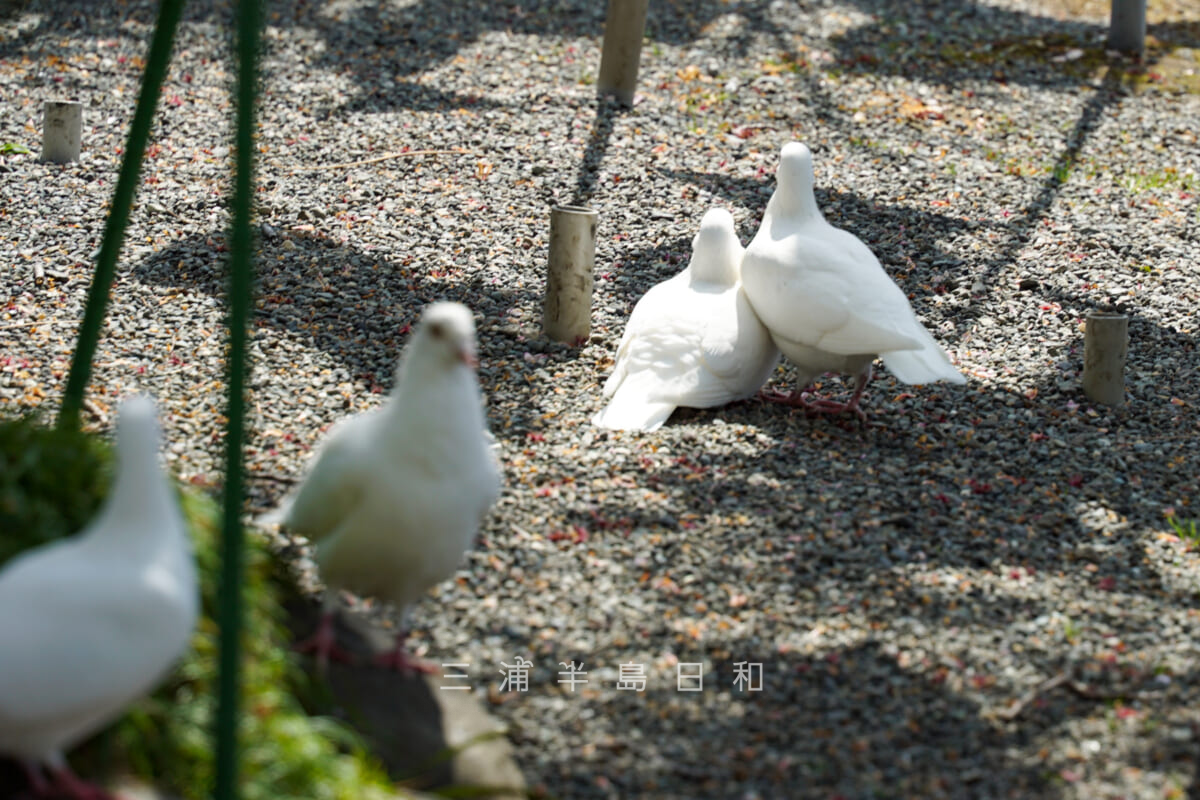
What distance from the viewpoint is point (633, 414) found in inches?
174

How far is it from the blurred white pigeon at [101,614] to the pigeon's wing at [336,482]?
0.65 metres

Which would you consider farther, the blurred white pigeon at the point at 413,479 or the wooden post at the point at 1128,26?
the wooden post at the point at 1128,26

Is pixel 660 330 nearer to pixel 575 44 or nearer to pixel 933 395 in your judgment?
pixel 933 395

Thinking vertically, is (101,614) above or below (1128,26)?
below

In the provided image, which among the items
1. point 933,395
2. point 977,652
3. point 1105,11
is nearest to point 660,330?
point 933,395

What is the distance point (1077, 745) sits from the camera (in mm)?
2834

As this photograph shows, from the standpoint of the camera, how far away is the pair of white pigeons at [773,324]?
438cm

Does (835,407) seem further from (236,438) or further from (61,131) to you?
(61,131)

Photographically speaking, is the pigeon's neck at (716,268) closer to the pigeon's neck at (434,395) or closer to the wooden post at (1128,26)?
the pigeon's neck at (434,395)

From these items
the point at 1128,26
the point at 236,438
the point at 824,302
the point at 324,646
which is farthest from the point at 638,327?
the point at 1128,26

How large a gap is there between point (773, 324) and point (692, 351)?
0.33 meters

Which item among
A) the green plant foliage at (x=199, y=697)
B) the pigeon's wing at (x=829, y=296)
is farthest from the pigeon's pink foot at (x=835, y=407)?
the green plant foliage at (x=199, y=697)

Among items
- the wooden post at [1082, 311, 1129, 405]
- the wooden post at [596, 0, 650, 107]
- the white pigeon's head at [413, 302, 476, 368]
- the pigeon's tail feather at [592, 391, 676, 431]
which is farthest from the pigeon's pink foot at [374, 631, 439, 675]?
the wooden post at [596, 0, 650, 107]

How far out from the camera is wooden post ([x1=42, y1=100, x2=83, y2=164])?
20.9 feet
